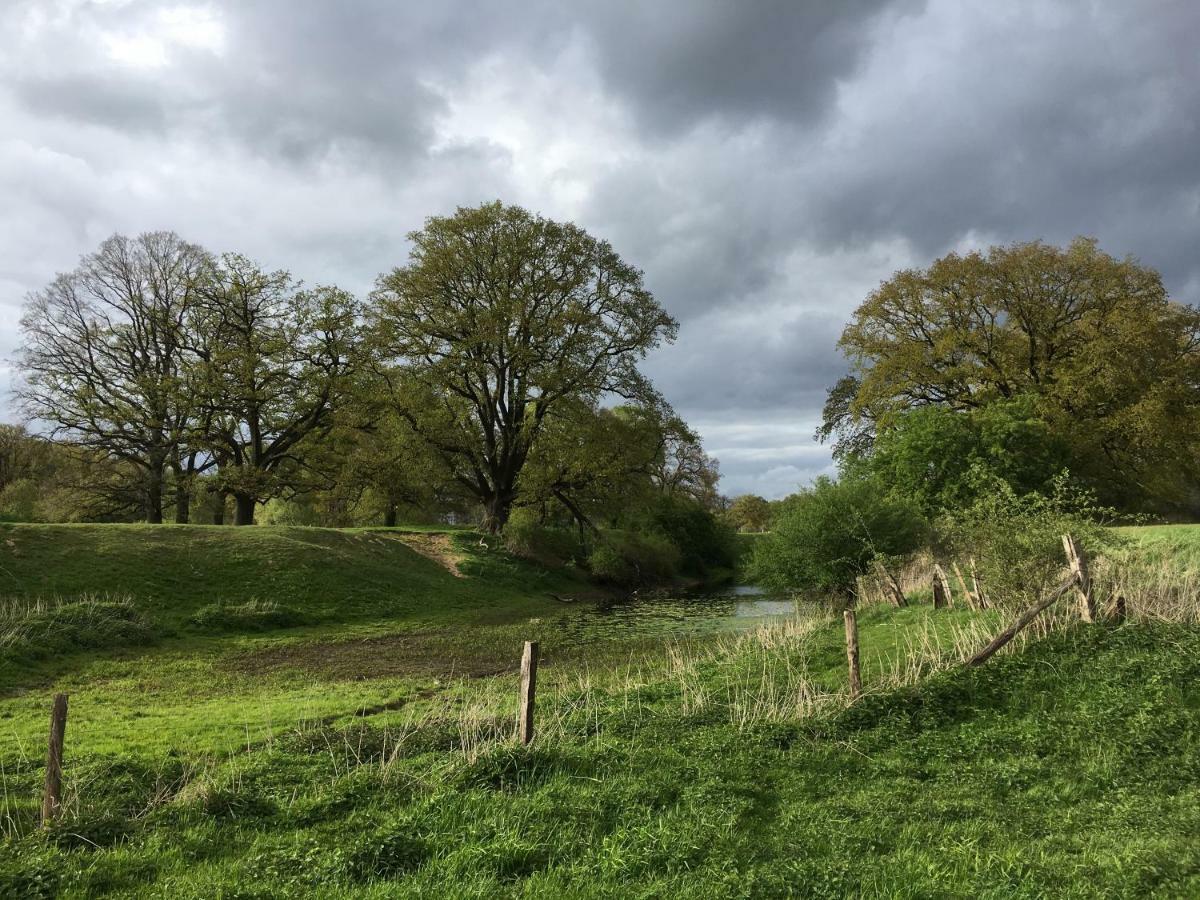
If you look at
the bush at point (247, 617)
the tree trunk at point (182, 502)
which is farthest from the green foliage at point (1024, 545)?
the tree trunk at point (182, 502)

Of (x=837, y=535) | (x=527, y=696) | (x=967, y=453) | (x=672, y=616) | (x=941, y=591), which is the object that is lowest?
(x=672, y=616)

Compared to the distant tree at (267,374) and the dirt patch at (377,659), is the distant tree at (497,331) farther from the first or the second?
the dirt patch at (377,659)

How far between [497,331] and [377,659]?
20610 millimetres

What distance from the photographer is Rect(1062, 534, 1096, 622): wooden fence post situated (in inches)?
441

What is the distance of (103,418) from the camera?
32.8m

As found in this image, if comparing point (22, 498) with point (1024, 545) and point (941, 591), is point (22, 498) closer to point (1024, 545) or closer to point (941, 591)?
point (941, 591)

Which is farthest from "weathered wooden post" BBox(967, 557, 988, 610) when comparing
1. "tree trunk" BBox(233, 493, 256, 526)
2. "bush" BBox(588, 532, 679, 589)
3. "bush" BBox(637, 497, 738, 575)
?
"tree trunk" BBox(233, 493, 256, 526)

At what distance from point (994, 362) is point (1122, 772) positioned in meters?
34.6

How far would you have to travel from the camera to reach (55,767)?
6031 mm

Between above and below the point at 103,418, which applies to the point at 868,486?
below

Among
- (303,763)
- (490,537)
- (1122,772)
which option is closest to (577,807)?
(303,763)

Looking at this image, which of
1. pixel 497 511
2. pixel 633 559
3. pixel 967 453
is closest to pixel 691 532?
pixel 633 559

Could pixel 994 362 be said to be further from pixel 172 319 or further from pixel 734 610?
pixel 172 319

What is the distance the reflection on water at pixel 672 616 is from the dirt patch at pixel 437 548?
671cm
